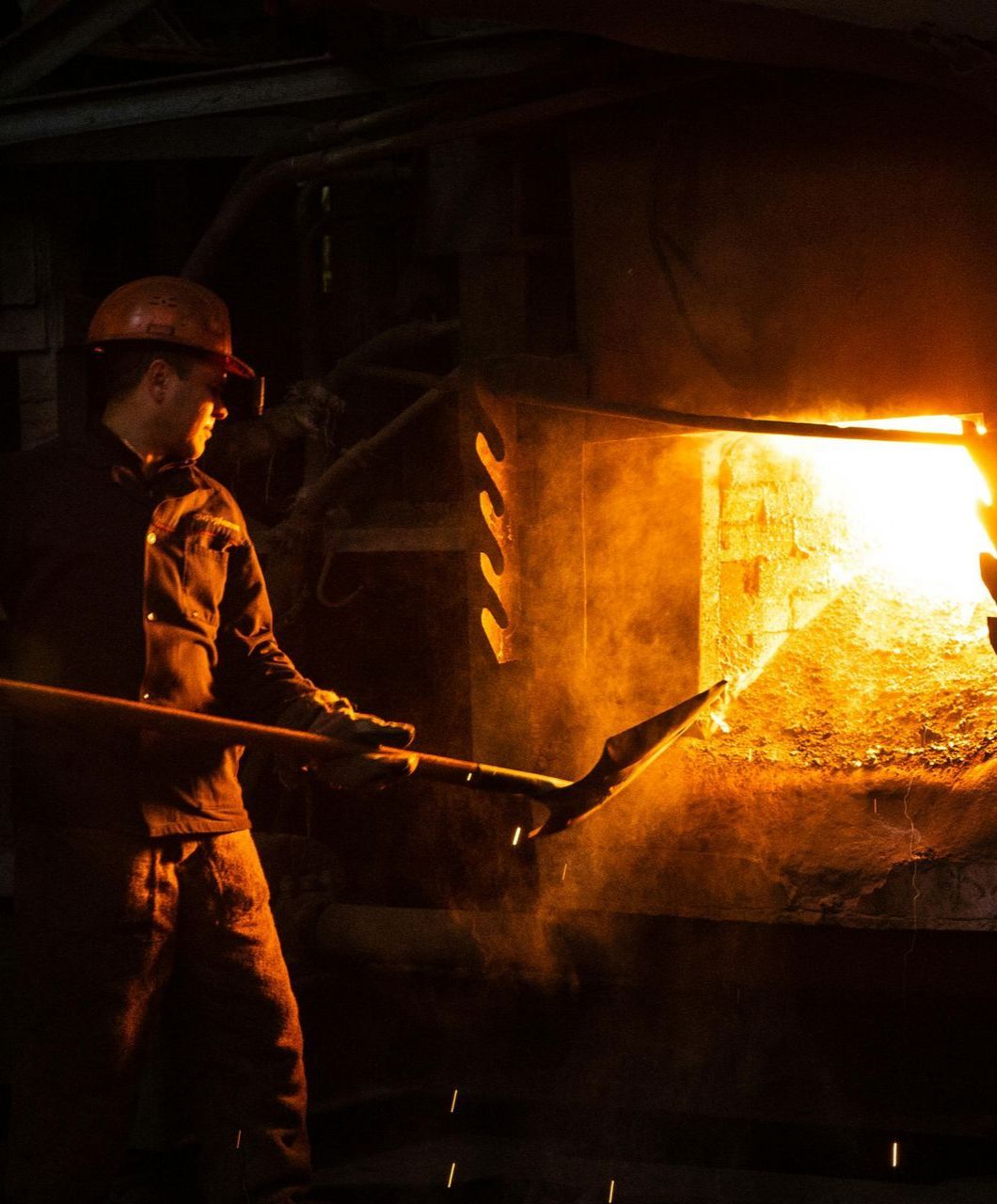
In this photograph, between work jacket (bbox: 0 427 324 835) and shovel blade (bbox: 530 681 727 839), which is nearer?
work jacket (bbox: 0 427 324 835)

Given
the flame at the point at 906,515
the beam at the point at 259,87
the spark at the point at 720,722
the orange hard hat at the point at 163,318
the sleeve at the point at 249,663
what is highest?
the beam at the point at 259,87

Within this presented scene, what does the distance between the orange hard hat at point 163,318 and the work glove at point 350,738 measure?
0.76 meters

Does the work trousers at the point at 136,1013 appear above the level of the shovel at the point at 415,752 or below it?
below

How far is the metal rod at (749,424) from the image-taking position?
124 inches

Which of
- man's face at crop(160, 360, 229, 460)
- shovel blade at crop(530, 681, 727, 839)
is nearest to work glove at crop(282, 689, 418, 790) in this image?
shovel blade at crop(530, 681, 727, 839)

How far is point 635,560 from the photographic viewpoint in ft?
12.3

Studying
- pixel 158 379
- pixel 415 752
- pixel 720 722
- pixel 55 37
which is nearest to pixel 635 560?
pixel 720 722

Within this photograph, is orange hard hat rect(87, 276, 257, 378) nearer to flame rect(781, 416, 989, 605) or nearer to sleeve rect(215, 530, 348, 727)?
sleeve rect(215, 530, 348, 727)

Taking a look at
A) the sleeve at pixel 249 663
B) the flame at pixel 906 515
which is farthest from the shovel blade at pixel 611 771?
the flame at pixel 906 515

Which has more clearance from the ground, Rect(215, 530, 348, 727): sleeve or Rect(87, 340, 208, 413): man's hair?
Rect(87, 340, 208, 413): man's hair

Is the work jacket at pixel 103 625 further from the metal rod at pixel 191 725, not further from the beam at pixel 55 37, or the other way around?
the beam at pixel 55 37

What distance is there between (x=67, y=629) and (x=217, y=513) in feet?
1.34

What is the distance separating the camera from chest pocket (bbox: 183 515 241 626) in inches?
115

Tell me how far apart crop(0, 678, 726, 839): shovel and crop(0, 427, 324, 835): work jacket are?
0.13m
